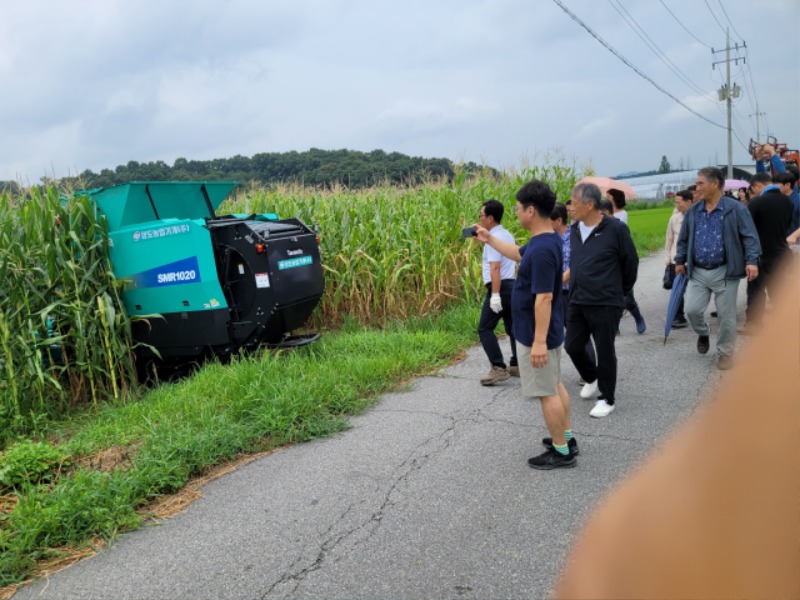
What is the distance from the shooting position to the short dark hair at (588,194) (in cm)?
543

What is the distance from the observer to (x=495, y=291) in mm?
6652

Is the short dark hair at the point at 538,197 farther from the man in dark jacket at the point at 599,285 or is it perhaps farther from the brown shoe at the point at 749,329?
the brown shoe at the point at 749,329

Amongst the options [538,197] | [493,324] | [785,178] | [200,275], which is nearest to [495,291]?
[493,324]

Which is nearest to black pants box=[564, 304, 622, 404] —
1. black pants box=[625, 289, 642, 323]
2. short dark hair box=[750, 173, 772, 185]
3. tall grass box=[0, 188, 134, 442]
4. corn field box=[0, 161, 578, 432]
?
black pants box=[625, 289, 642, 323]

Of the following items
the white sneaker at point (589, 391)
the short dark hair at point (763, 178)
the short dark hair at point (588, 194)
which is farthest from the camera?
the short dark hair at point (763, 178)

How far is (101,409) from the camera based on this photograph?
6.79m

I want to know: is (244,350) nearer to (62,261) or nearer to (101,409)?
(101,409)

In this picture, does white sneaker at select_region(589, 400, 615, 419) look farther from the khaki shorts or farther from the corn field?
the corn field

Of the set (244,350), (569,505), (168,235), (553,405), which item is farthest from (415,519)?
(168,235)

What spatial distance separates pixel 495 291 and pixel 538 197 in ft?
7.45

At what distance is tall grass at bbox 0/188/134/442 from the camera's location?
6.51 m

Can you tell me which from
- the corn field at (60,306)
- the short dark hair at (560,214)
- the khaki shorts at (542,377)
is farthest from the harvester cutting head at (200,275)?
the khaki shorts at (542,377)

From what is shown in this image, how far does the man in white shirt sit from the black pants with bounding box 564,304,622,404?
37.2 inches

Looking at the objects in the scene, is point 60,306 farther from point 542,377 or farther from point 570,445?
point 570,445
